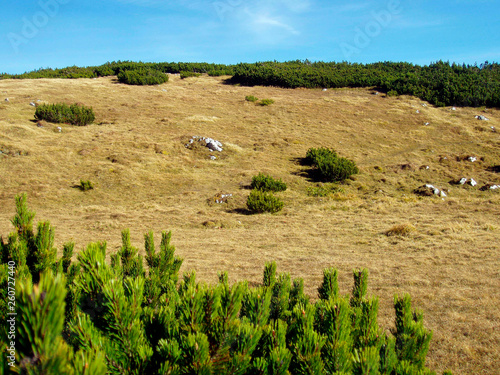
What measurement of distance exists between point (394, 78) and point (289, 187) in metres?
32.7

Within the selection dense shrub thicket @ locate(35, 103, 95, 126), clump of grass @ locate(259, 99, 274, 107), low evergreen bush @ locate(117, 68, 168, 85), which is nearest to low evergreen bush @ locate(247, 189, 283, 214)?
dense shrub thicket @ locate(35, 103, 95, 126)

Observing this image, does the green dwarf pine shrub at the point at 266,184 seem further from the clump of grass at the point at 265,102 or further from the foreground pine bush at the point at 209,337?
the clump of grass at the point at 265,102

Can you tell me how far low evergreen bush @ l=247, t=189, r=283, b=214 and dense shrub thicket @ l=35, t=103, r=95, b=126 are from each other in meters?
18.0

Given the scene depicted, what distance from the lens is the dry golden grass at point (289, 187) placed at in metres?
7.16

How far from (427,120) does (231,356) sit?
34704 millimetres

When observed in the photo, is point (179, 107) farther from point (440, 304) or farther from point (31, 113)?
point (440, 304)

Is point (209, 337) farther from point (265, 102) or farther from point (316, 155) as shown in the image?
point (265, 102)

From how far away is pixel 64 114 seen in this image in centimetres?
2545

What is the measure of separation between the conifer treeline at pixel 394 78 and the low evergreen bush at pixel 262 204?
30709mm

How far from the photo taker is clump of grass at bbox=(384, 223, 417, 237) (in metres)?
10.9

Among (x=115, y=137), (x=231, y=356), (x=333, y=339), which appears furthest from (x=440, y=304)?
(x=115, y=137)

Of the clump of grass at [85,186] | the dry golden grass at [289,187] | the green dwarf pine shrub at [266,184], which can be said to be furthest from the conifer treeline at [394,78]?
the clump of grass at [85,186]

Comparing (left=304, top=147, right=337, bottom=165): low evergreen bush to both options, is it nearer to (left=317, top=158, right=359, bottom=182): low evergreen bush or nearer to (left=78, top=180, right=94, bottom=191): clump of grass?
(left=317, top=158, right=359, bottom=182): low evergreen bush

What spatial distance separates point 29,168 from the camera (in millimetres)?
18031
